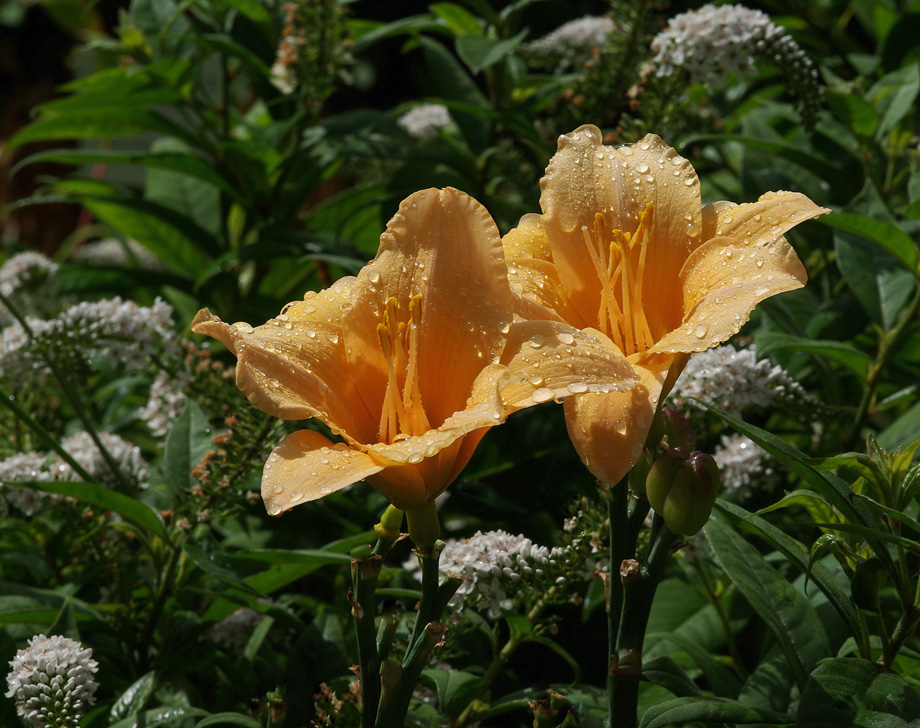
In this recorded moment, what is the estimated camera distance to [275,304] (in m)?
1.52

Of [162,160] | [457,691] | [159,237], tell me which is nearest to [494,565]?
[457,691]

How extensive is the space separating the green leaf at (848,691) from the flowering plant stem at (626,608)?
4.8 inches

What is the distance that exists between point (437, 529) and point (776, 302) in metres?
0.66

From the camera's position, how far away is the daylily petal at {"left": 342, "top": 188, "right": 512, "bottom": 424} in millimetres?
657

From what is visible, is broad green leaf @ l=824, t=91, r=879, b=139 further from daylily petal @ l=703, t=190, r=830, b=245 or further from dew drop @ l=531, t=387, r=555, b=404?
dew drop @ l=531, t=387, r=555, b=404

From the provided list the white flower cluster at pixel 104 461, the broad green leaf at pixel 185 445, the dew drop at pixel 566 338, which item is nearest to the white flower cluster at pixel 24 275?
the white flower cluster at pixel 104 461

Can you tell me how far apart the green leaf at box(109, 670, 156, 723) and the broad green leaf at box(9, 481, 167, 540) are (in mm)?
153

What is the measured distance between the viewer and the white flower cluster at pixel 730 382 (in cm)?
91

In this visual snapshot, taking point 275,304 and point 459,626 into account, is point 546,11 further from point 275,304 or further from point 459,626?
point 459,626

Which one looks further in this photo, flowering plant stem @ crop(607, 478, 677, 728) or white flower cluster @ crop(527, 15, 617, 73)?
white flower cluster @ crop(527, 15, 617, 73)

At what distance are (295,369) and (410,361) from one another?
86 mm

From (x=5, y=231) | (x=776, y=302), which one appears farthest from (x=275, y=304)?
(x=5, y=231)

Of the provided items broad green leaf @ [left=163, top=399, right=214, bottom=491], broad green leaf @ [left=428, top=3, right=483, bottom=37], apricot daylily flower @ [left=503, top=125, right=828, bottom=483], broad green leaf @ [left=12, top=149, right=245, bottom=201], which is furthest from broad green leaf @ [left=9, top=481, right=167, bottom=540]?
broad green leaf @ [left=428, top=3, right=483, bottom=37]

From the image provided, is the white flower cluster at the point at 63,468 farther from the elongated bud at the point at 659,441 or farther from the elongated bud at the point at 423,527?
the elongated bud at the point at 659,441
